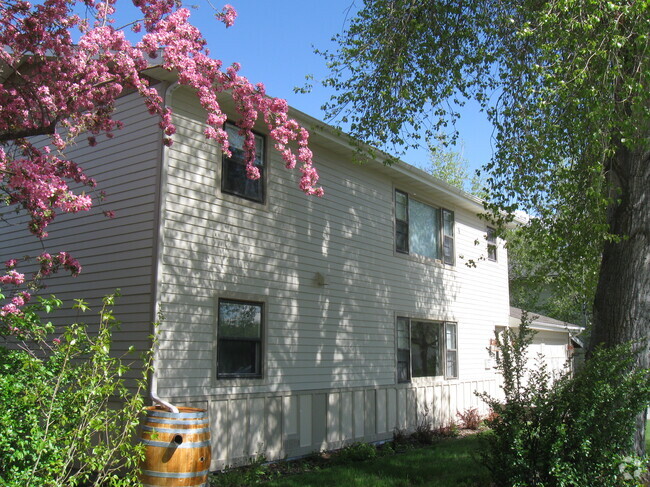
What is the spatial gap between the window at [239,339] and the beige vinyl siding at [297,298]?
0.14 metres

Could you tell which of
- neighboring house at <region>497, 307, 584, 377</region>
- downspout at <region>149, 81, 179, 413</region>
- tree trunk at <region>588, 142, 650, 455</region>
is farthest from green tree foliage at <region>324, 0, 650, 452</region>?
neighboring house at <region>497, 307, 584, 377</region>

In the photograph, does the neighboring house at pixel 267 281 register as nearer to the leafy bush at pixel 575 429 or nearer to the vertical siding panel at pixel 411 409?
the vertical siding panel at pixel 411 409

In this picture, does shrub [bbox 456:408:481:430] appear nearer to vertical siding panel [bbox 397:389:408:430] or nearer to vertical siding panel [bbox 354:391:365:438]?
vertical siding panel [bbox 397:389:408:430]

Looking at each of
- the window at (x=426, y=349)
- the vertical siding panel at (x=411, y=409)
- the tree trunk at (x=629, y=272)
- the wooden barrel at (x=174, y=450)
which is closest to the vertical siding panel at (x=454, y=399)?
the window at (x=426, y=349)

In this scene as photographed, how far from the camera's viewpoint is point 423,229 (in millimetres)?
14383

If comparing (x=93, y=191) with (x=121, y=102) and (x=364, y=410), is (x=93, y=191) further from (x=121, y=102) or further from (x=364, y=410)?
(x=364, y=410)

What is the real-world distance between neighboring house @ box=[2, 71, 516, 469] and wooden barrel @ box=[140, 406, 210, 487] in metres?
2.08

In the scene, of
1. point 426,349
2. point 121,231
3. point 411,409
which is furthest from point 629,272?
point 121,231

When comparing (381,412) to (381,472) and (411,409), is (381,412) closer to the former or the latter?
(411,409)

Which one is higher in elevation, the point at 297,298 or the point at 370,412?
the point at 297,298

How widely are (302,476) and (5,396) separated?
4952mm

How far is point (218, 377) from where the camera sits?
8.99m

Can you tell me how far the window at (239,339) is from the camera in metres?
9.17

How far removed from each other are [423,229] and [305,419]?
18.8 feet
